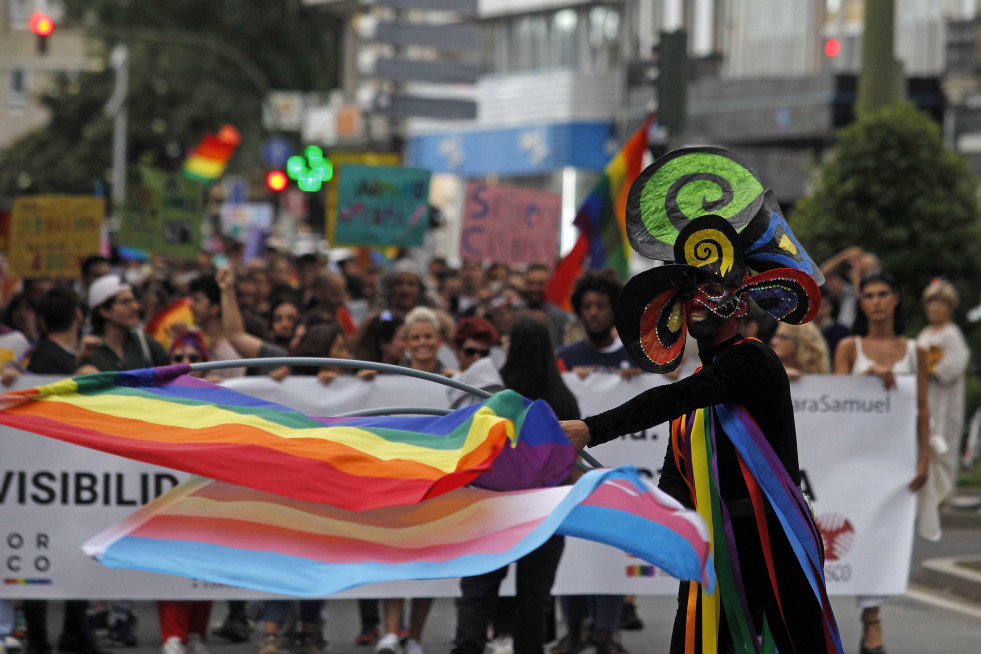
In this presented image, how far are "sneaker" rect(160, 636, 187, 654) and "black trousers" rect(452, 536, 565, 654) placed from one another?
62.6 inches

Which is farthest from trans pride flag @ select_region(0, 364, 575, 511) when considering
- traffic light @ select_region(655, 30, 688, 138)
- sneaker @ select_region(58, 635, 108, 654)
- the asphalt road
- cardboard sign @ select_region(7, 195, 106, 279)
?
cardboard sign @ select_region(7, 195, 106, 279)

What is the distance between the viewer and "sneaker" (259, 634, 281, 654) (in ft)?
24.2

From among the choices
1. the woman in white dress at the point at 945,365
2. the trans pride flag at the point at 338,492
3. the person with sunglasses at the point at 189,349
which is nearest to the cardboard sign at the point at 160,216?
the person with sunglasses at the point at 189,349

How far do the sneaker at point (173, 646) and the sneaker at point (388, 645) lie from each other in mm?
946

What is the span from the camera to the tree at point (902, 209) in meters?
14.9

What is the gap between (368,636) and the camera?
804cm

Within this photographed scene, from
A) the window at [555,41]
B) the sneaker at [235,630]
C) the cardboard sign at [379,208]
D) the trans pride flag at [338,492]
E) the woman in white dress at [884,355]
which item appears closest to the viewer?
the trans pride flag at [338,492]

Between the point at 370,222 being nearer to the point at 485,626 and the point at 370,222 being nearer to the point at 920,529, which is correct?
the point at 920,529

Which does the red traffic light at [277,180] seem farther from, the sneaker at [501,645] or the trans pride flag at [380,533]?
the trans pride flag at [380,533]

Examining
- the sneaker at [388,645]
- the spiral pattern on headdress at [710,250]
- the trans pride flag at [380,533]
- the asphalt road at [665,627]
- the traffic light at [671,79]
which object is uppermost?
the traffic light at [671,79]

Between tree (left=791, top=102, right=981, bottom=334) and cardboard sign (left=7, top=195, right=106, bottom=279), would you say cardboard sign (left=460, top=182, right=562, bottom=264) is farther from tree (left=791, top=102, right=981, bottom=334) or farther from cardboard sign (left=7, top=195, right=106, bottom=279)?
cardboard sign (left=7, top=195, right=106, bottom=279)

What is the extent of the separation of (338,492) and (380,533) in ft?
0.65

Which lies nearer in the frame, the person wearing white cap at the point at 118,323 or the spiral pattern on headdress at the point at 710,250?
the spiral pattern on headdress at the point at 710,250

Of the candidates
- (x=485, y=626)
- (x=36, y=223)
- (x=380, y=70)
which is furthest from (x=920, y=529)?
(x=380, y=70)
